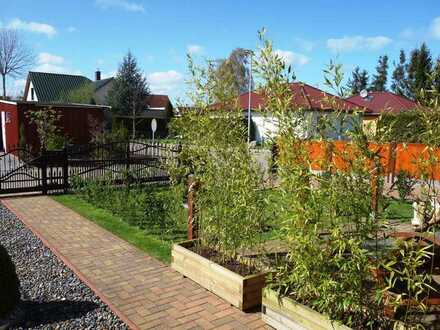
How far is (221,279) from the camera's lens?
4172 mm

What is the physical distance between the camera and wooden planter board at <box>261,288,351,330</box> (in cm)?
306

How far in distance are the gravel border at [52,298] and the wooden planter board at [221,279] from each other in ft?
3.45

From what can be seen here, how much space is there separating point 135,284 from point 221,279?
3.52ft

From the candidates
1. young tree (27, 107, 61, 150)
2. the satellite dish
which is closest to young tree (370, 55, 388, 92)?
the satellite dish

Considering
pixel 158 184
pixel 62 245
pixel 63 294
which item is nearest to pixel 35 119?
pixel 158 184

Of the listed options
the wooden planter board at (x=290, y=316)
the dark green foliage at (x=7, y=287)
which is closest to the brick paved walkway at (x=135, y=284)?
the wooden planter board at (x=290, y=316)

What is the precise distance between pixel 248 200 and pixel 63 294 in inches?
88.3

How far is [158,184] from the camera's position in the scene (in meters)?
Result: 11.1

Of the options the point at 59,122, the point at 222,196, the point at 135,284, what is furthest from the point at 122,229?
the point at 59,122

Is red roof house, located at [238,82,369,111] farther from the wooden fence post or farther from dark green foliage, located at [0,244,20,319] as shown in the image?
dark green foliage, located at [0,244,20,319]

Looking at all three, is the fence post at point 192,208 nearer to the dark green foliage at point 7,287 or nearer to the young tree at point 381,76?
the dark green foliage at point 7,287

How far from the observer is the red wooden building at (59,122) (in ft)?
55.2

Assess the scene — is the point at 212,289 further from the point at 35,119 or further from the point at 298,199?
the point at 35,119

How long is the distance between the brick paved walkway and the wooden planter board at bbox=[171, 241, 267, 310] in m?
0.08
